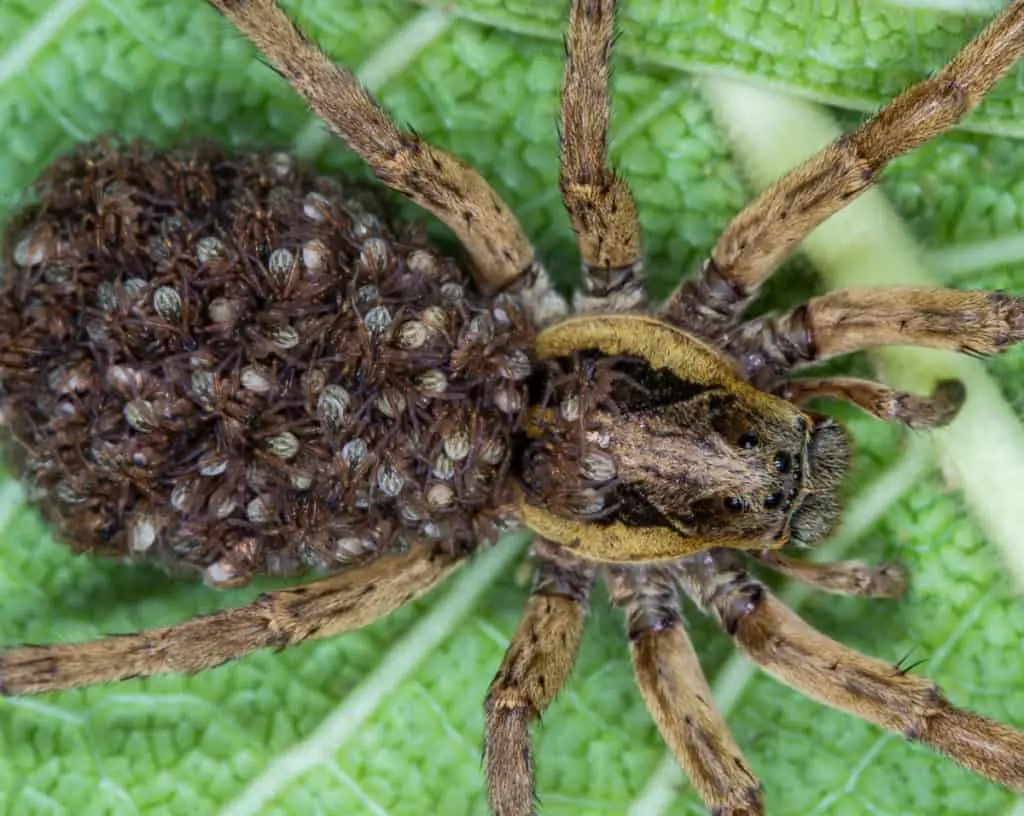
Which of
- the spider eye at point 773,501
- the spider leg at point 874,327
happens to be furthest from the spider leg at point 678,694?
the spider leg at point 874,327

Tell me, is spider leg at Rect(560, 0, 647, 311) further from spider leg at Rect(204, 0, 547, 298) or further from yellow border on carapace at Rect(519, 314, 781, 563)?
spider leg at Rect(204, 0, 547, 298)

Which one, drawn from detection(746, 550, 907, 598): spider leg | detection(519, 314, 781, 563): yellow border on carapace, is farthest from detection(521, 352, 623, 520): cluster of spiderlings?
detection(746, 550, 907, 598): spider leg

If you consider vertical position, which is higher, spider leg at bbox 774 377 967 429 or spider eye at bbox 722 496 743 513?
spider leg at bbox 774 377 967 429

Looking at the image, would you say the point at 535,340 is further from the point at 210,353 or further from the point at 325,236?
the point at 210,353

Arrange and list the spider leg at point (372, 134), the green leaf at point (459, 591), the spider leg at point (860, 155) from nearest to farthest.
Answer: the spider leg at point (860, 155), the spider leg at point (372, 134), the green leaf at point (459, 591)

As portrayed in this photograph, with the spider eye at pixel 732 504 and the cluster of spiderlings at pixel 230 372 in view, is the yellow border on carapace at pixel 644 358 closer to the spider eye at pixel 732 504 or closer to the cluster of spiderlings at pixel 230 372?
the spider eye at pixel 732 504

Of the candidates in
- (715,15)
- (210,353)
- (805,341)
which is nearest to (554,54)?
(715,15)
